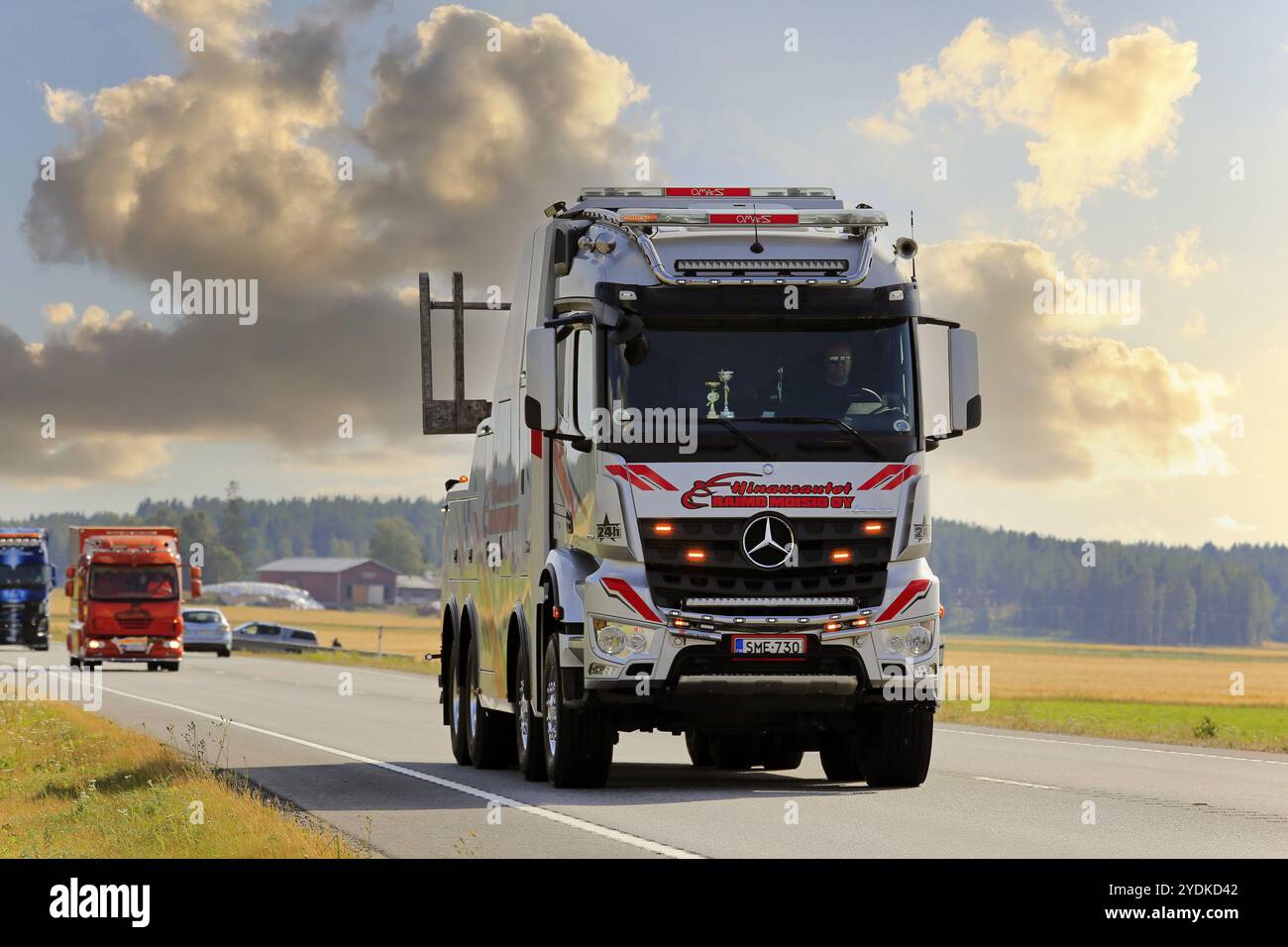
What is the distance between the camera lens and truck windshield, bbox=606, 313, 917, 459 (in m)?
15.1

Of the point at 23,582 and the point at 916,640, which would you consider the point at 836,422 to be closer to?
the point at 916,640

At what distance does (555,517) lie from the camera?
635 inches

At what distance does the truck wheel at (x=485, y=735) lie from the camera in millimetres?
19312

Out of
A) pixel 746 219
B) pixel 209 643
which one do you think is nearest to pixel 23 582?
pixel 209 643

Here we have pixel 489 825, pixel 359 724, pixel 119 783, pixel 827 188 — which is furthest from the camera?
pixel 359 724

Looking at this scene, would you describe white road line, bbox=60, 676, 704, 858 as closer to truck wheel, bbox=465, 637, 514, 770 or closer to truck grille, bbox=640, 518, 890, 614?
truck wheel, bbox=465, 637, 514, 770

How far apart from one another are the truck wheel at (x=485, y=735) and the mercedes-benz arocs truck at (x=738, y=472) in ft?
11.3

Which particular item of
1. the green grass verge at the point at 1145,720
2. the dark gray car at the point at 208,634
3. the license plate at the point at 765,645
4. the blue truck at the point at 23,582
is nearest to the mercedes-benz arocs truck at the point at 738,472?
the license plate at the point at 765,645

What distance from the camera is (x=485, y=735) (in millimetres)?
19406

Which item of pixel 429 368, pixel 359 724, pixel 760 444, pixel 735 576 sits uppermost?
pixel 429 368

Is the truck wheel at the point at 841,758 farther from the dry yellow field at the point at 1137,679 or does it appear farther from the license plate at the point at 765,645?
the dry yellow field at the point at 1137,679

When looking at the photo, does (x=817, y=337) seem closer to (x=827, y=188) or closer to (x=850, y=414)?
(x=850, y=414)
